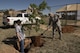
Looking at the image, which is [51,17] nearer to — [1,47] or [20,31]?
[20,31]

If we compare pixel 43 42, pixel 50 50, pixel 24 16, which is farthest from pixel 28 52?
pixel 24 16

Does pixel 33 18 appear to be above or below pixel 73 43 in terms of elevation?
above

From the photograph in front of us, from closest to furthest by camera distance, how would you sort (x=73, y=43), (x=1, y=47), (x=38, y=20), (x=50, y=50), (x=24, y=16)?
(x=1, y=47) < (x=50, y=50) < (x=73, y=43) < (x=38, y=20) < (x=24, y=16)

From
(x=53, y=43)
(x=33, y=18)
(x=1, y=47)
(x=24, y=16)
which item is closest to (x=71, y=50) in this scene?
(x=53, y=43)

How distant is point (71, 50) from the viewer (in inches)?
396

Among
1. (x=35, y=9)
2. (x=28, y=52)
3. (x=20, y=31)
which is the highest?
(x=35, y=9)

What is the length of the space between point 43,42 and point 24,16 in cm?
1027

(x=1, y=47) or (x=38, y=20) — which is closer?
(x=1, y=47)

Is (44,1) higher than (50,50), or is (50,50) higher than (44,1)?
(44,1)

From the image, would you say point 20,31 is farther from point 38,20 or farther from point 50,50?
point 38,20

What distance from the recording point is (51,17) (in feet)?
42.2

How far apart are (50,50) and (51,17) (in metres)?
3.14

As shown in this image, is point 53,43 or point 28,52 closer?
point 28,52

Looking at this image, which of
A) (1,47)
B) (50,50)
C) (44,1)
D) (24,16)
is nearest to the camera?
(1,47)
